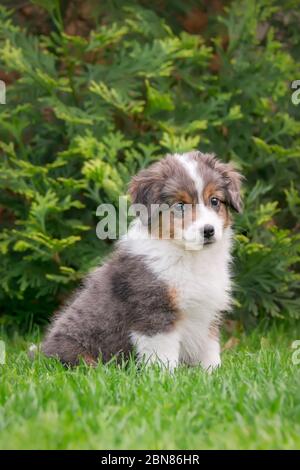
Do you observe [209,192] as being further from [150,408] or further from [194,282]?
[150,408]

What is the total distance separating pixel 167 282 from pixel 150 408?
1359 mm

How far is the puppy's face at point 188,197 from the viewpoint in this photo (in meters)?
5.75

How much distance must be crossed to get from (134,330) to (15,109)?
129 inches

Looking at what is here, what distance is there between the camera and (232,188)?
19.8ft

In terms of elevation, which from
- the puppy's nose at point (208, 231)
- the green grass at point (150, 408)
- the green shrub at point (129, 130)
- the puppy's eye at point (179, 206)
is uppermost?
the green shrub at point (129, 130)

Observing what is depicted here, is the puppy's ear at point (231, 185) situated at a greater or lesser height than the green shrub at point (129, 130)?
lesser

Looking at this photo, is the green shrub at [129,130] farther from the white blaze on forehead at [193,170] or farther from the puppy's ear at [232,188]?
the white blaze on forehead at [193,170]

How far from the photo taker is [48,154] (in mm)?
8719

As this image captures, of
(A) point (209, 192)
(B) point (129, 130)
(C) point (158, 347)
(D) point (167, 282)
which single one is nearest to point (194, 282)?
(D) point (167, 282)

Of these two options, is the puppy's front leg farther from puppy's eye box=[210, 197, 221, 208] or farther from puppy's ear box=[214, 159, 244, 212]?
puppy's ear box=[214, 159, 244, 212]

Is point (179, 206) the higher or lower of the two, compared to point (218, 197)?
lower

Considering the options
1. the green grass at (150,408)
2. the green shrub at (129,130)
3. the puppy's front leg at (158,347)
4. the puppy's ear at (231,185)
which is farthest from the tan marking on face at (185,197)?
the green shrub at (129,130)

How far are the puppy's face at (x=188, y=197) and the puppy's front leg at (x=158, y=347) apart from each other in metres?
0.63

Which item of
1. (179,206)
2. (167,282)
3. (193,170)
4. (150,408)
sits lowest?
(150,408)
